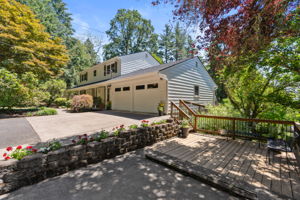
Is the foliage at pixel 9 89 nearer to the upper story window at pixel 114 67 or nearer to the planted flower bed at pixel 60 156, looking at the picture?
the planted flower bed at pixel 60 156

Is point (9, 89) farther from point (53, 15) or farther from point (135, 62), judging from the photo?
point (53, 15)

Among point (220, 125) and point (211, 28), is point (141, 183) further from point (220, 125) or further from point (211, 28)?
point (220, 125)

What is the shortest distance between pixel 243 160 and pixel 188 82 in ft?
25.1

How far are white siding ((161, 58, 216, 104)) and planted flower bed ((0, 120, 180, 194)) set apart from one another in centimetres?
511

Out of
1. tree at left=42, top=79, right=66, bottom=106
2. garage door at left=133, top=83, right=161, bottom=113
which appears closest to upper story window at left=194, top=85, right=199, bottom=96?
garage door at left=133, top=83, right=161, bottom=113

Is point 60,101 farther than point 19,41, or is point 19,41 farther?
point 60,101

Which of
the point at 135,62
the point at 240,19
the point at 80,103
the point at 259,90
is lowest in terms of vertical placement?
the point at 80,103

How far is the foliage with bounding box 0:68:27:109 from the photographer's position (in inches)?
294

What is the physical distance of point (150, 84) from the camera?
29.7 feet

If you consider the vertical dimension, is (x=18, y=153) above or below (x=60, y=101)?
below

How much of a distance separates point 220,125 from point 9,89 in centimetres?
1187

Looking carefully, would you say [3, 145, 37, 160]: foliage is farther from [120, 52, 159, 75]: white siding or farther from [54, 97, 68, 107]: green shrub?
[54, 97, 68, 107]: green shrub

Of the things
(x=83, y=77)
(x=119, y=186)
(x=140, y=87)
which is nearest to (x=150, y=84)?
(x=140, y=87)

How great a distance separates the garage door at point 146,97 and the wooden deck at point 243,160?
4.26 meters
